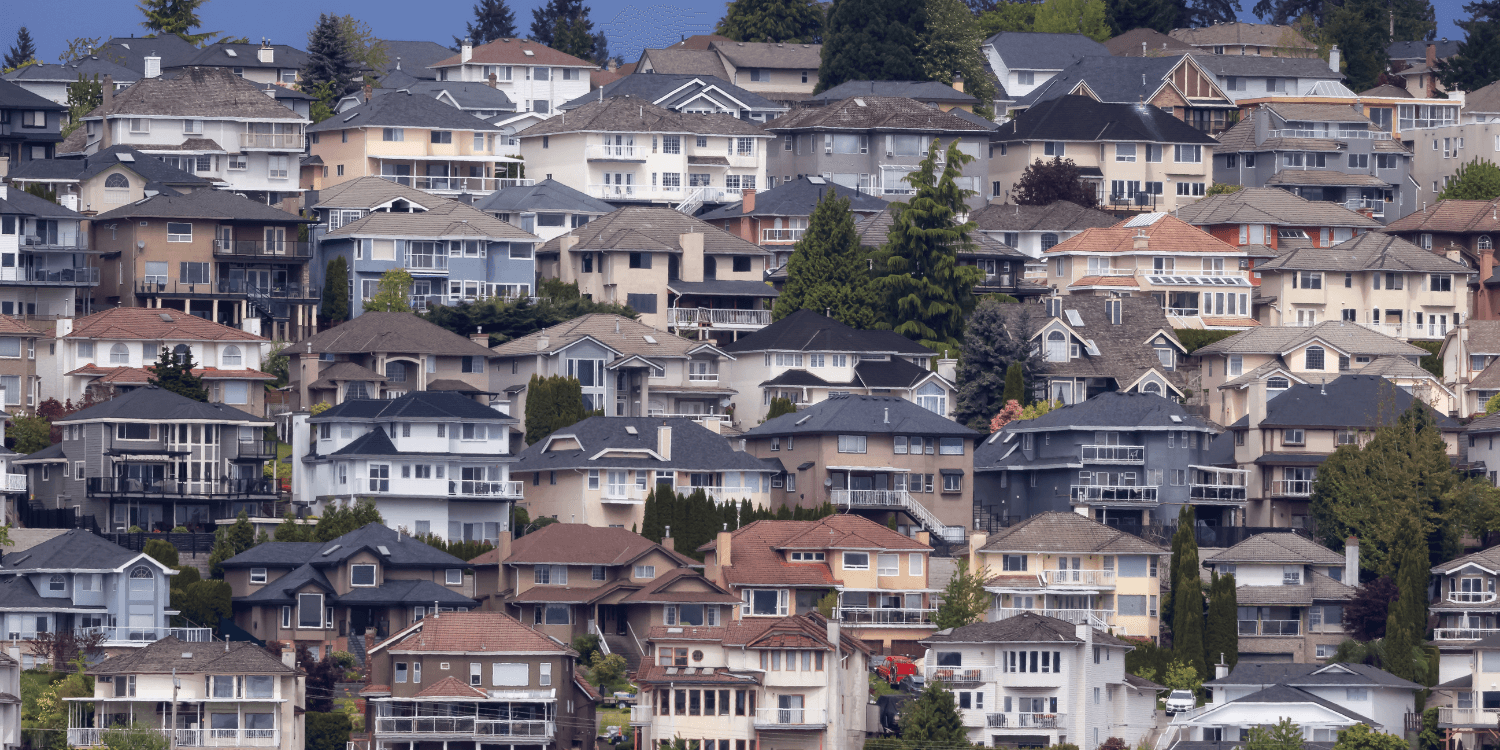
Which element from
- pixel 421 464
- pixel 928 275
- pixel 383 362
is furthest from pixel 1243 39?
pixel 421 464

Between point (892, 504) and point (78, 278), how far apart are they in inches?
1446

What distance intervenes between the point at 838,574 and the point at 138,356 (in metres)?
31.3

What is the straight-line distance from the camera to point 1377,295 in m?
134

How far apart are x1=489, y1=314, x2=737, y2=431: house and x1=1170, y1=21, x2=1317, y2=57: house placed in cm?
6875

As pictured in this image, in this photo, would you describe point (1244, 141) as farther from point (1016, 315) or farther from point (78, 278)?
point (78, 278)

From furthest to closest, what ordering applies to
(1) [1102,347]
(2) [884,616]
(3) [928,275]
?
(3) [928,275]
(1) [1102,347]
(2) [884,616]

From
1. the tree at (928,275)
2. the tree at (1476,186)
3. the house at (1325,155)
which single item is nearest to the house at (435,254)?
the tree at (928,275)

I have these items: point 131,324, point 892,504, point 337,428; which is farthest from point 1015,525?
point 131,324

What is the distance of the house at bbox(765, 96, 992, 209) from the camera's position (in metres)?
147

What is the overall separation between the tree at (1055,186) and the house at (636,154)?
45.7 feet

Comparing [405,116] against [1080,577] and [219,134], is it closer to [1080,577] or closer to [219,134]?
[219,134]

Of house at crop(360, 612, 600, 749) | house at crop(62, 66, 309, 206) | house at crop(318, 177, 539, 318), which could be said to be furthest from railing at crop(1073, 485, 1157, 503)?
house at crop(62, 66, 309, 206)

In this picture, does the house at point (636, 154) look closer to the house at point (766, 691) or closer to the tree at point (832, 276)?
the tree at point (832, 276)

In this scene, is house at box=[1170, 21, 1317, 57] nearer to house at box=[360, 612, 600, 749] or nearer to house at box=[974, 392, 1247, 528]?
house at box=[974, 392, 1247, 528]
